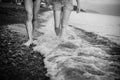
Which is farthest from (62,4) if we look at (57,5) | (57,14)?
(57,14)

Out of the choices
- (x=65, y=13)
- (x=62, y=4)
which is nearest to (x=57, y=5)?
(x=62, y=4)

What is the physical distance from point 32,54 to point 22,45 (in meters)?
0.53

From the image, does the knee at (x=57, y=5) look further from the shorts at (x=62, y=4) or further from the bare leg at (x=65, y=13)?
the bare leg at (x=65, y=13)

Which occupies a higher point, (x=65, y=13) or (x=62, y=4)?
(x=62, y=4)

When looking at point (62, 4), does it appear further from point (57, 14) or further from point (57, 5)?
point (57, 14)

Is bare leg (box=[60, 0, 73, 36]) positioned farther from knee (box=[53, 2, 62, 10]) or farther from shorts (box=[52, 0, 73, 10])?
knee (box=[53, 2, 62, 10])

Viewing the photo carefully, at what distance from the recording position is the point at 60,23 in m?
3.49

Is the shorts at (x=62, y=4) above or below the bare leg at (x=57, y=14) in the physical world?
above

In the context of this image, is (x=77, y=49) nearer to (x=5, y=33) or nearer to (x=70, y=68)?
(x=70, y=68)

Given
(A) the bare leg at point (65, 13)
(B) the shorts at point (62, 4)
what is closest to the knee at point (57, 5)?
(B) the shorts at point (62, 4)

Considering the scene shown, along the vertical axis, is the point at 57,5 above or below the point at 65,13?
above

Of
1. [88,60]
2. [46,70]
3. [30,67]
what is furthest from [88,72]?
[30,67]

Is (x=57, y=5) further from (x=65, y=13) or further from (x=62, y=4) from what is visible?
(x=65, y=13)

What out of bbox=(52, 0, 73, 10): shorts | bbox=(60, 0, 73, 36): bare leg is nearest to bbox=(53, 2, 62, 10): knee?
bbox=(52, 0, 73, 10): shorts
